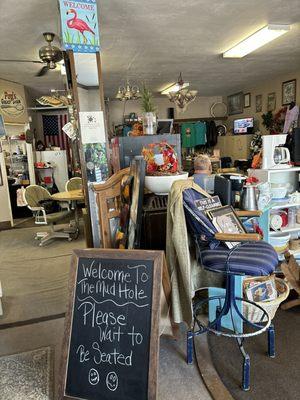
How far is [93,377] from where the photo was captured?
144 cm

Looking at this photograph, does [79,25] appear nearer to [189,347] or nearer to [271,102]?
[189,347]

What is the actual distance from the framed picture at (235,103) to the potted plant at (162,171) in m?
7.07

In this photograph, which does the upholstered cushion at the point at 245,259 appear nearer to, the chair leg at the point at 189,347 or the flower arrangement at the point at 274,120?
the chair leg at the point at 189,347

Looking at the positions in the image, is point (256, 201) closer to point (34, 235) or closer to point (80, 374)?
point (80, 374)

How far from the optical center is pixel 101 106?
7.80 ft

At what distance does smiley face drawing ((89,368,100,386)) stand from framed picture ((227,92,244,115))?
27.4 ft

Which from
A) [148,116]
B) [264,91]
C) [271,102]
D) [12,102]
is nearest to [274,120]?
[271,102]

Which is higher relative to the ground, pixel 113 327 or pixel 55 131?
pixel 55 131

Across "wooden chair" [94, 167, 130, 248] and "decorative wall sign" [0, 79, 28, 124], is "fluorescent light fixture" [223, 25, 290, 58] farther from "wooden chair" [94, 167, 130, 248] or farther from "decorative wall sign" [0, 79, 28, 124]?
"decorative wall sign" [0, 79, 28, 124]

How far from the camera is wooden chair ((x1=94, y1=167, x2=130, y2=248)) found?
81.9 inches

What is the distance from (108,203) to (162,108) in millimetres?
7642

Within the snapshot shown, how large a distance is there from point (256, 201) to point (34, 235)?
3.85m

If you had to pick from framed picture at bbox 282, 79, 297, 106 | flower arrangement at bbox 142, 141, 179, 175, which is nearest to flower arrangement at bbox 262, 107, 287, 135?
framed picture at bbox 282, 79, 297, 106

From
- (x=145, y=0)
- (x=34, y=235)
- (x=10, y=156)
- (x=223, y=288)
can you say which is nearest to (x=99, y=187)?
(x=223, y=288)
